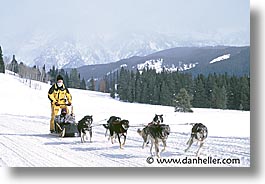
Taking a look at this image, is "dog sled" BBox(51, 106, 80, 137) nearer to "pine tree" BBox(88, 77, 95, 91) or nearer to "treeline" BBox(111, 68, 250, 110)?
"pine tree" BBox(88, 77, 95, 91)

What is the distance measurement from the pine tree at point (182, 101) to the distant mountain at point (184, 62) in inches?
15.8

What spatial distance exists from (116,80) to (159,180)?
6.67 ft

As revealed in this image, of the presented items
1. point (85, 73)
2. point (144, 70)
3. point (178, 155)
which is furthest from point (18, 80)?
point (178, 155)

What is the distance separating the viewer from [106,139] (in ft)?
20.9

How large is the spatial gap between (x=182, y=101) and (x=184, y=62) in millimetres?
807

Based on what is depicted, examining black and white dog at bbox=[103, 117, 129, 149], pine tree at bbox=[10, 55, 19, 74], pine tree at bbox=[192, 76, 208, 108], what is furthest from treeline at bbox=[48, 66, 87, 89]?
pine tree at bbox=[192, 76, 208, 108]

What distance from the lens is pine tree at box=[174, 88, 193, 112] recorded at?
663cm

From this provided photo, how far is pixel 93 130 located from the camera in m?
6.70

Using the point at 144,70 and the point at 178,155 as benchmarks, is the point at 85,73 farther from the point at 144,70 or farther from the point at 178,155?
the point at 178,155

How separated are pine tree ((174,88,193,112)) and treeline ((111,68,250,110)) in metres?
0.05

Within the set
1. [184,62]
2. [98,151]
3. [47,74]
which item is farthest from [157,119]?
[47,74]

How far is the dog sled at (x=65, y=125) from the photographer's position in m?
6.68

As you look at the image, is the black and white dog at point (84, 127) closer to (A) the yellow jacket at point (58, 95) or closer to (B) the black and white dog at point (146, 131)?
(A) the yellow jacket at point (58, 95)

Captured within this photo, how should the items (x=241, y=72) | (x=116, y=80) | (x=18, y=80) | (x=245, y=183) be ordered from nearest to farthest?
1. (x=245, y=183)
2. (x=241, y=72)
3. (x=116, y=80)
4. (x=18, y=80)
